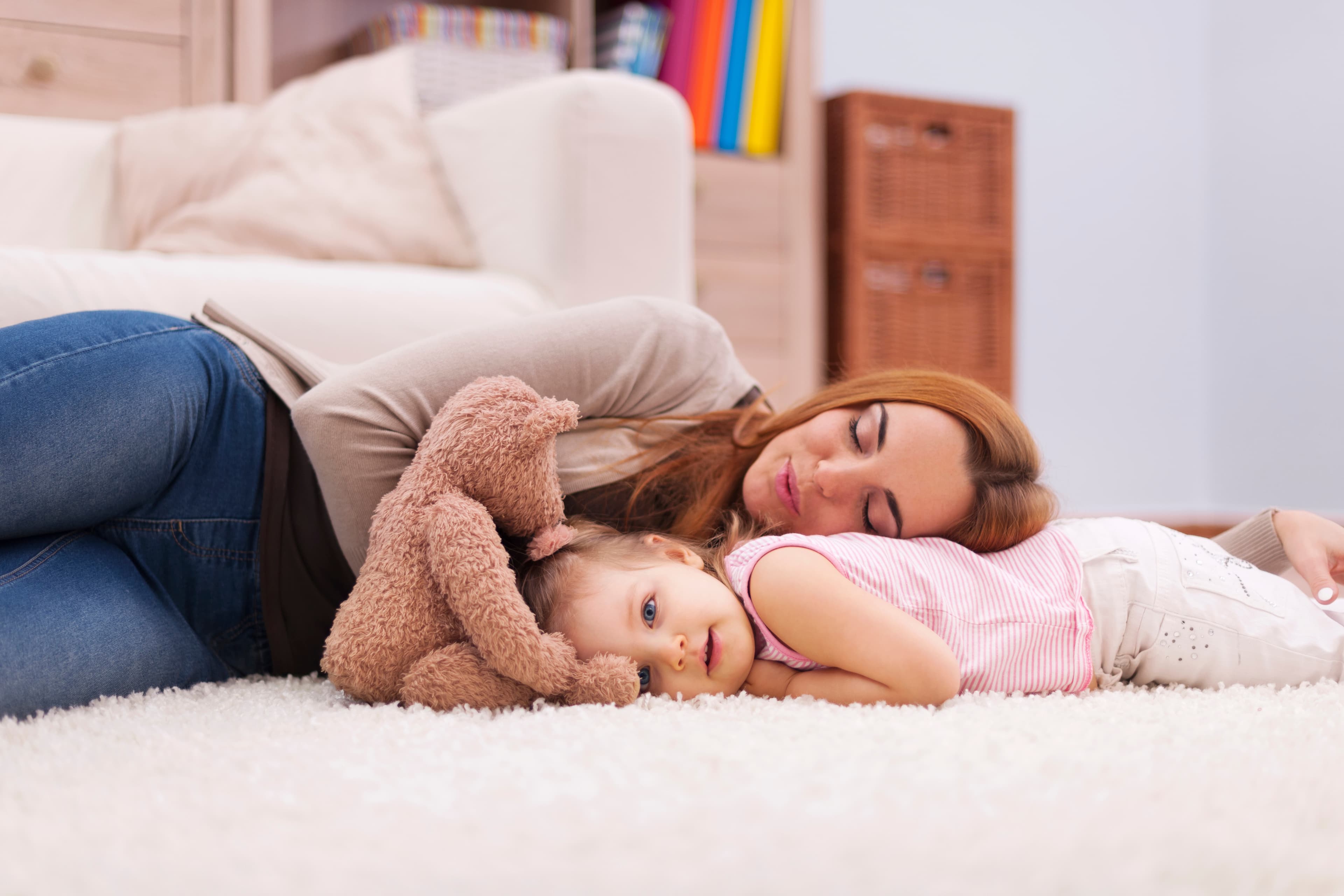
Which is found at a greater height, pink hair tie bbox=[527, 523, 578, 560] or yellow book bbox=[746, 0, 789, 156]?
→ yellow book bbox=[746, 0, 789, 156]

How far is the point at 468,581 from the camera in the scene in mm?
723

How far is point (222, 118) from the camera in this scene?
5.13ft

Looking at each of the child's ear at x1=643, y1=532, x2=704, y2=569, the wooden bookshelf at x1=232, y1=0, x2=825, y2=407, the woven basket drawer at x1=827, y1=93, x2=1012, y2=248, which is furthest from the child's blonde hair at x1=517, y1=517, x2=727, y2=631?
the woven basket drawer at x1=827, y1=93, x2=1012, y2=248

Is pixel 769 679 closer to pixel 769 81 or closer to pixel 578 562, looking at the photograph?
pixel 578 562

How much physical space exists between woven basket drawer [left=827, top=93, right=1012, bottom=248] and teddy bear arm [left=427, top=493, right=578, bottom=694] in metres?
1.81

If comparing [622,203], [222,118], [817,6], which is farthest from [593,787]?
[817,6]

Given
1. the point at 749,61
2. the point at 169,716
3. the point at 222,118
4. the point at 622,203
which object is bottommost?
the point at 169,716

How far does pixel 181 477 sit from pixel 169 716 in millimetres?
261

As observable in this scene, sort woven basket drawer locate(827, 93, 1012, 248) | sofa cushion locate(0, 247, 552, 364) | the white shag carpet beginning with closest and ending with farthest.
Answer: the white shag carpet < sofa cushion locate(0, 247, 552, 364) < woven basket drawer locate(827, 93, 1012, 248)

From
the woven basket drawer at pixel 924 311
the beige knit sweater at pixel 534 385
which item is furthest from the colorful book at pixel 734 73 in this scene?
the beige knit sweater at pixel 534 385

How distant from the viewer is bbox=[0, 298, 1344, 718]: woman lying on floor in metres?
0.82

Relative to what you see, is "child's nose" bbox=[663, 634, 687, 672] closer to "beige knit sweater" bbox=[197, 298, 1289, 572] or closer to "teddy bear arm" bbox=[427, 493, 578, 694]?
"teddy bear arm" bbox=[427, 493, 578, 694]

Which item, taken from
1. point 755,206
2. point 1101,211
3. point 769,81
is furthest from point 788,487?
point 1101,211

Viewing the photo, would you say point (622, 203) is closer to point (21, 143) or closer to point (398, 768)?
point (21, 143)
